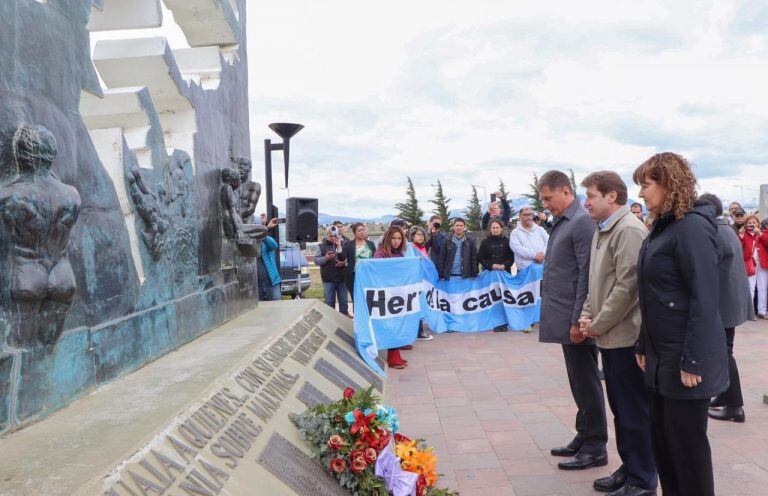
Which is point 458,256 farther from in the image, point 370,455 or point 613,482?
point 370,455

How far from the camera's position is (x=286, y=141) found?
361 inches

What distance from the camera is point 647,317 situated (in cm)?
275

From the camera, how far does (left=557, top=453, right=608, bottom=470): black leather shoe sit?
3.83 metres

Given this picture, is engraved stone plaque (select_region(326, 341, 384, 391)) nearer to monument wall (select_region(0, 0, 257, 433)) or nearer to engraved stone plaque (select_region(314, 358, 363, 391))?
engraved stone plaque (select_region(314, 358, 363, 391))

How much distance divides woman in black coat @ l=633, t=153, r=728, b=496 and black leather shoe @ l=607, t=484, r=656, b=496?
58 cm

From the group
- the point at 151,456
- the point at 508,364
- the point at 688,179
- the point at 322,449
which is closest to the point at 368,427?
the point at 322,449

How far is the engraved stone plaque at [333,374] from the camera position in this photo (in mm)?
4605

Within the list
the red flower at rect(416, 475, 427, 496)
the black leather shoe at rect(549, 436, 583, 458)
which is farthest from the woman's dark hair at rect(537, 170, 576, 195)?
the red flower at rect(416, 475, 427, 496)

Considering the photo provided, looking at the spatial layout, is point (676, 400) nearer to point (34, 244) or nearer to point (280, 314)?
point (34, 244)

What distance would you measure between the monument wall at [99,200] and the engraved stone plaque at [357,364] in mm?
1118

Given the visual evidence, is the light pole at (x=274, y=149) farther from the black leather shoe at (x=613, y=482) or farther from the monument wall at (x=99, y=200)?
the black leather shoe at (x=613, y=482)

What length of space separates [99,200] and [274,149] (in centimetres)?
628

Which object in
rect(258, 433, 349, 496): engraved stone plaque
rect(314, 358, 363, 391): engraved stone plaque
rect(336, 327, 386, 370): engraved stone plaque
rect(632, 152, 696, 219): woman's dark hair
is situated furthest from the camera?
rect(336, 327, 386, 370): engraved stone plaque

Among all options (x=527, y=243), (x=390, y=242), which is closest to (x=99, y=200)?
(x=390, y=242)
